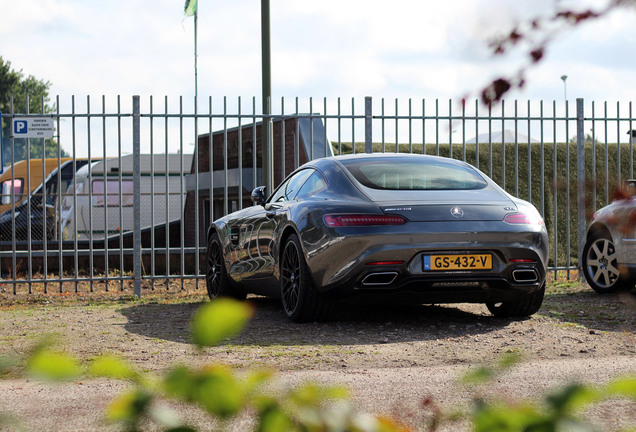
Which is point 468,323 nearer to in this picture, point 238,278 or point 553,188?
point 238,278

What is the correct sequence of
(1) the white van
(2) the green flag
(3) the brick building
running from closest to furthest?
(3) the brick building → (1) the white van → (2) the green flag

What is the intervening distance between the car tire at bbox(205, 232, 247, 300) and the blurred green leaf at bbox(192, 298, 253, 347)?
7.89 m

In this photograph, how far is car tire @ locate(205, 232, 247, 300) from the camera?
8.95m

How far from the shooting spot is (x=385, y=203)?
639cm

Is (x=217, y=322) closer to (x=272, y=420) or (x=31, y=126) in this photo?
(x=272, y=420)

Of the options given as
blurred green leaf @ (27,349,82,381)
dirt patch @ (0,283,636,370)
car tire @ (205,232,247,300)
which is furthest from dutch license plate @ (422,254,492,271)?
blurred green leaf @ (27,349,82,381)

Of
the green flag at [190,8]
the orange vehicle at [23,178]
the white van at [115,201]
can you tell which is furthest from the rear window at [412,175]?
the green flag at [190,8]

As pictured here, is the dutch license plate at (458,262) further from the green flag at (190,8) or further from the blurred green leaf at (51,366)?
the green flag at (190,8)

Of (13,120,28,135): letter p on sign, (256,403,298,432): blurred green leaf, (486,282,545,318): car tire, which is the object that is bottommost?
(486,282,545,318): car tire

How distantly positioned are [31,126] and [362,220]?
18.6 ft

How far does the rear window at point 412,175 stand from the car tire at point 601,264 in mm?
2746

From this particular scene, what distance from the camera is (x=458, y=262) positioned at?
20.8 ft

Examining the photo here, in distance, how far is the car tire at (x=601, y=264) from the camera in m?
9.13

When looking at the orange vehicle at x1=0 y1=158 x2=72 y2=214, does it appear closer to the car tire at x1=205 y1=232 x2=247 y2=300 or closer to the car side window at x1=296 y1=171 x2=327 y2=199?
the car tire at x1=205 y1=232 x2=247 y2=300
